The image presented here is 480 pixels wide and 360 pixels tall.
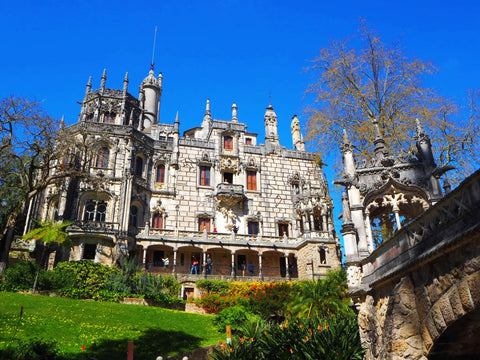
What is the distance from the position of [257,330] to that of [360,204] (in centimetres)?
545

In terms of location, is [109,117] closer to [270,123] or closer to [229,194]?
[229,194]

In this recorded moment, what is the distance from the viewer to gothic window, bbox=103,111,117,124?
34.8m

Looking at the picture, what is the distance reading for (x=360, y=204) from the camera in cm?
1155

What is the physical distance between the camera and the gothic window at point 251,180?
3669cm

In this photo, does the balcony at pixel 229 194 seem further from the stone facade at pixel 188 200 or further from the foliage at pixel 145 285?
the foliage at pixel 145 285

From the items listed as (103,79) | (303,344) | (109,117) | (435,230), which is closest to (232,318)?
(303,344)

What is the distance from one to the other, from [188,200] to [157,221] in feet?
10.9

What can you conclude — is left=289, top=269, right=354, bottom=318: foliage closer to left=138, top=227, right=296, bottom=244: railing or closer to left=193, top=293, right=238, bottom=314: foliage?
left=193, top=293, right=238, bottom=314: foliage

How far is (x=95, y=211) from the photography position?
3047 cm

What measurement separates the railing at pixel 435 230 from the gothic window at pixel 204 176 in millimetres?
27949

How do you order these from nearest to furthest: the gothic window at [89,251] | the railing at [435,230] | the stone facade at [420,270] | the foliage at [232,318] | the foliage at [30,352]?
the railing at [435,230]
the stone facade at [420,270]
the foliage at [30,352]
the foliage at [232,318]
the gothic window at [89,251]

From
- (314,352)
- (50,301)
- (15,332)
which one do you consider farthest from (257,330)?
(50,301)

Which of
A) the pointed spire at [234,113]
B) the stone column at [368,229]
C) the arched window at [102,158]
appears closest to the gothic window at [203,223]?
the arched window at [102,158]

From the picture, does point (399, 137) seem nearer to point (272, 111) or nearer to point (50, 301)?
point (50, 301)
